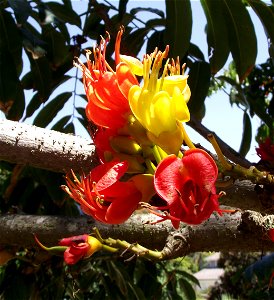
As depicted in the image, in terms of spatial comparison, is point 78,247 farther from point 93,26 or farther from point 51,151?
point 93,26

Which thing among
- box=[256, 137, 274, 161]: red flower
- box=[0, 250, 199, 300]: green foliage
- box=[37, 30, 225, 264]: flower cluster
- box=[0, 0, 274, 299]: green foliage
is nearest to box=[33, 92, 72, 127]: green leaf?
box=[0, 0, 274, 299]: green foliage

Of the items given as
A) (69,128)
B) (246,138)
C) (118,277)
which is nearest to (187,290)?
(118,277)

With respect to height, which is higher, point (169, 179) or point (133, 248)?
point (169, 179)

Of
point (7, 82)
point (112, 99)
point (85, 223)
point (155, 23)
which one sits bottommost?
point (85, 223)

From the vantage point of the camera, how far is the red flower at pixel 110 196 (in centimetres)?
49

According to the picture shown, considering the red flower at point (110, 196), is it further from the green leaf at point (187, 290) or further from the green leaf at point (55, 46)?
the green leaf at point (187, 290)

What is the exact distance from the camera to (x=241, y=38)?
1.14 m

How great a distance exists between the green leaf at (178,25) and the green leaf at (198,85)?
0.64 ft

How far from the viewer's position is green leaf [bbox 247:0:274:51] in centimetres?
108

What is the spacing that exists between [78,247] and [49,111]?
1.06 metres

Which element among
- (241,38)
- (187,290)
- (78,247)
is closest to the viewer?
(78,247)

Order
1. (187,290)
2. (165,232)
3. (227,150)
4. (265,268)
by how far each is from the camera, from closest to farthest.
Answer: (165,232)
(227,150)
(265,268)
(187,290)

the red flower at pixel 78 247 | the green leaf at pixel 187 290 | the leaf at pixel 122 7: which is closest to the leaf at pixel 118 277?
the green leaf at pixel 187 290

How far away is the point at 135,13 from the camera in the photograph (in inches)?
62.0
